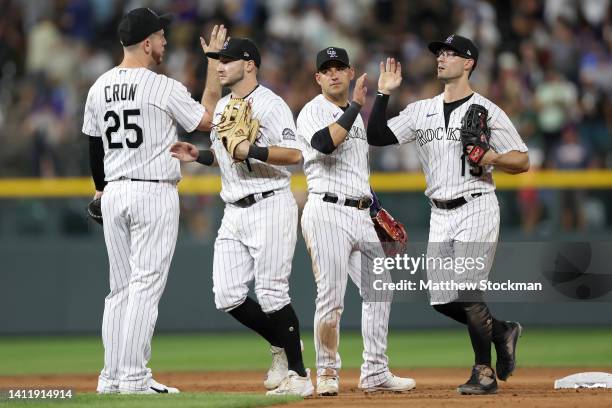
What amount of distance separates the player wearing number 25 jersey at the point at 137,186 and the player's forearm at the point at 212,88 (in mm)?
234

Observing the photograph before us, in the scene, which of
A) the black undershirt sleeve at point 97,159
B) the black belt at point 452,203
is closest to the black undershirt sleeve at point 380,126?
the black belt at point 452,203

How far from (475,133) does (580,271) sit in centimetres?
331

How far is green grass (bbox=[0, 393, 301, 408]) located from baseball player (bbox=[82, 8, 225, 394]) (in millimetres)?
353

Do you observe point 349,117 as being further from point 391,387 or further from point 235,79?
point 391,387

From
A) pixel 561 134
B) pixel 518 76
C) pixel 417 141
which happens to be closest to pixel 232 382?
pixel 417 141

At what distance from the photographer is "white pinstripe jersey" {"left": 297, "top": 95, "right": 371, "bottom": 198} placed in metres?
7.50

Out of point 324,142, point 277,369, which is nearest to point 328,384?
point 277,369

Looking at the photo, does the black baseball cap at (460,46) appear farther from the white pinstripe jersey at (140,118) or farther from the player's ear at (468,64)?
the white pinstripe jersey at (140,118)

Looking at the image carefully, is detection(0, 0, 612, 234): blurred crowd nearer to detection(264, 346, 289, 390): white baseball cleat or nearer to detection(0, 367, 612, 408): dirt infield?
detection(0, 367, 612, 408): dirt infield

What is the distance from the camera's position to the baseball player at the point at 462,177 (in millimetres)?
7402

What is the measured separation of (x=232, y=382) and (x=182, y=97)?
2525 millimetres

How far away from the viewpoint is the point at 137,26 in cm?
731

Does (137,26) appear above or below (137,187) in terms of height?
above

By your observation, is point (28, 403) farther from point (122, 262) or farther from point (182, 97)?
point (182, 97)
